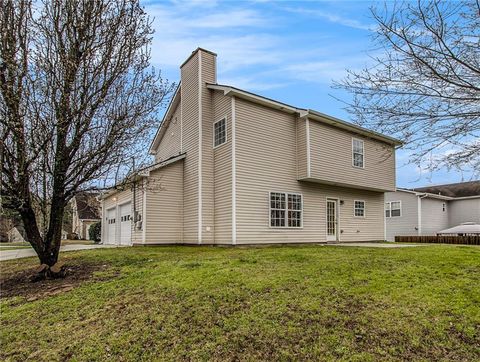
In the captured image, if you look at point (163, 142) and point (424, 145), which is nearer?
point (424, 145)

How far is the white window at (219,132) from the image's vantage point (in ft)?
47.3

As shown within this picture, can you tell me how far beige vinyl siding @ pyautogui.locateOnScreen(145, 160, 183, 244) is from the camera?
15.0 meters

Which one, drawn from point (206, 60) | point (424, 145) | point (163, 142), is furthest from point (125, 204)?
point (424, 145)

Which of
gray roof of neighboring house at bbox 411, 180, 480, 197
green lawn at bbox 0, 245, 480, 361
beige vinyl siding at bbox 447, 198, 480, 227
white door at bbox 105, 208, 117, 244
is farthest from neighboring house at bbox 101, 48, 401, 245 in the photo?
gray roof of neighboring house at bbox 411, 180, 480, 197

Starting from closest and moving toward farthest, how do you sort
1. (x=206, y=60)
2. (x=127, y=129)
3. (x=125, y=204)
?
1. (x=127, y=129)
2. (x=206, y=60)
3. (x=125, y=204)

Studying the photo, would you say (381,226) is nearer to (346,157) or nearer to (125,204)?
(346,157)

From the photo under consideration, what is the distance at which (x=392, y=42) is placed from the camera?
17.1ft

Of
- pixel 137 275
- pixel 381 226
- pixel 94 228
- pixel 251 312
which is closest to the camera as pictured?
pixel 251 312

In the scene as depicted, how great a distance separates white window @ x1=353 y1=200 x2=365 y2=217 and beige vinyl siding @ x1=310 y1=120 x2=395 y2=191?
1.05 meters

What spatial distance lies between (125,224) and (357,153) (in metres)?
11.7

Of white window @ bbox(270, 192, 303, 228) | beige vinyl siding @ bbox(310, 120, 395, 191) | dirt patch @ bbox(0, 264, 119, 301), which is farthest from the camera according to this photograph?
beige vinyl siding @ bbox(310, 120, 395, 191)

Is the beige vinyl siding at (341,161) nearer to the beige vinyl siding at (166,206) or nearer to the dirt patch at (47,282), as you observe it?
the beige vinyl siding at (166,206)

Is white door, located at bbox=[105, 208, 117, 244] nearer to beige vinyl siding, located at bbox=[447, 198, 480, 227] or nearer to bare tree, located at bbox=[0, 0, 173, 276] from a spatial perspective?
bare tree, located at bbox=[0, 0, 173, 276]

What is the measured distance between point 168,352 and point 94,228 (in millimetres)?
23417
